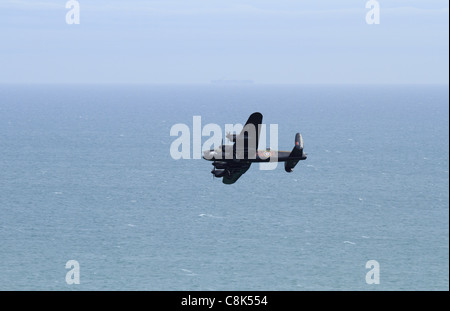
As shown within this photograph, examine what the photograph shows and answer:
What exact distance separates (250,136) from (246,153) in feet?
7.87

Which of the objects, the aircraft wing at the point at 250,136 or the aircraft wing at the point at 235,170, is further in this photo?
the aircraft wing at the point at 235,170

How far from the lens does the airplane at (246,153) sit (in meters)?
74.5

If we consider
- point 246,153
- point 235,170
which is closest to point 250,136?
point 246,153

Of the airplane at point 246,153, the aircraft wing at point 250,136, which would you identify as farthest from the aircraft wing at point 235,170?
the aircraft wing at point 250,136

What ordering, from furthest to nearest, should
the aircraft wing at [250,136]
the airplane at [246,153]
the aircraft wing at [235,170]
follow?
the aircraft wing at [235,170], the airplane at [246,153], the aircraft wing at [250,136]

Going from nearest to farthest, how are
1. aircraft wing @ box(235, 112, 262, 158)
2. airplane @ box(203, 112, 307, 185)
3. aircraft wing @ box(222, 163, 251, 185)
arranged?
aircraft wing @ box(235, 112, 262, 158), airplane @ box(203, 112, 307, 185), aircraft wing @ box(222, 163, 251, 185)

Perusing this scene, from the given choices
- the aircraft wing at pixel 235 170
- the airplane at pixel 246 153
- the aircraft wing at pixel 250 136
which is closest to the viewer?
the aircraft wing at pixel 250 136

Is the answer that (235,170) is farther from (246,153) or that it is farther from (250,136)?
(250,136)

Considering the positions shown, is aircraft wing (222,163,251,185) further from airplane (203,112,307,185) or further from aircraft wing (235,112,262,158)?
aircraft wing (235,112,262,158)

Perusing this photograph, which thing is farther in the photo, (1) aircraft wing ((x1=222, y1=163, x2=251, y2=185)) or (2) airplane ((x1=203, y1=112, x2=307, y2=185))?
(1) aircraft wing ((x1=222, y1=163, x2=251, y2=185))

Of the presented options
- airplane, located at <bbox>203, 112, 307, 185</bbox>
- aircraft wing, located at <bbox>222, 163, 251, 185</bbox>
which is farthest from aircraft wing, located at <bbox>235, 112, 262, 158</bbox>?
aircraft wing, located at <bbox>222, 163, 251, 185</bbox>

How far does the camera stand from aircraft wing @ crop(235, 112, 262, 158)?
244 ft

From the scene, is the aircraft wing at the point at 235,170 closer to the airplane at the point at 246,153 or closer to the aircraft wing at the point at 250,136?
the airplane at the point at 246,153

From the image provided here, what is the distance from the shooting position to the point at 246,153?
7650 centimetres
